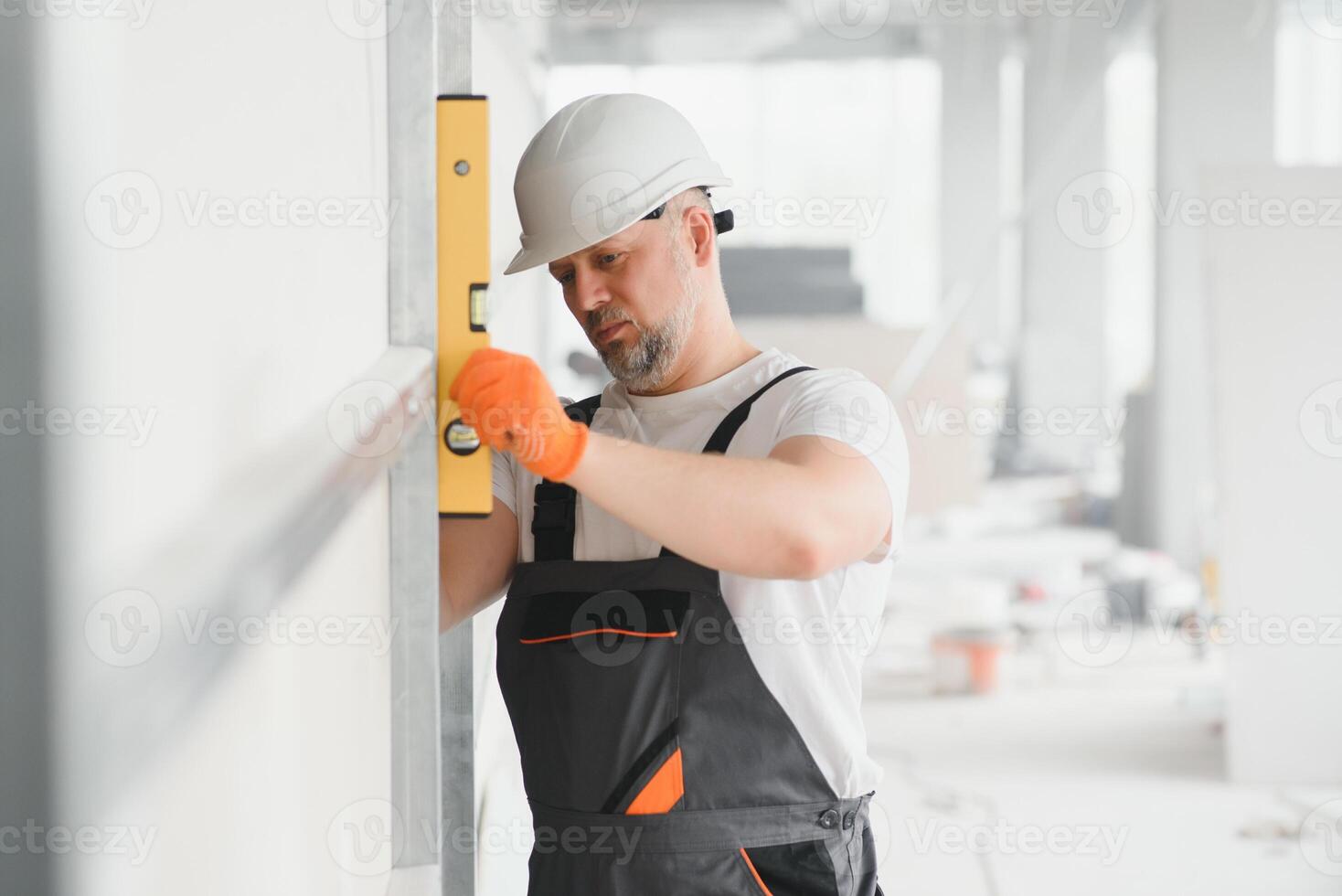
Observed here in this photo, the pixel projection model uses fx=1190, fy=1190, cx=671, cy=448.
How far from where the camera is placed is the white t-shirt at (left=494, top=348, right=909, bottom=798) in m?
1.22

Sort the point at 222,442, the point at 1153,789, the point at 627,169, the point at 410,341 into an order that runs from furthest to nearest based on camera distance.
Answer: the point at 1153,789 < the point at 627,169 < the point at 410,341 < the point at 222,442

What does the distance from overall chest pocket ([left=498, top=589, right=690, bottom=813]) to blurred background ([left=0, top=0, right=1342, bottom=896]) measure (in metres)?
0.11

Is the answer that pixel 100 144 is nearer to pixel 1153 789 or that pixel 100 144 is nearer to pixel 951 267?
pixel 1153 789

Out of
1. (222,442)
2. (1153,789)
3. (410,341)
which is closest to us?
(222,442)

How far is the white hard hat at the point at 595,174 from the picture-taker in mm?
1238

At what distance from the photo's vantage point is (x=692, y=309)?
1378mm

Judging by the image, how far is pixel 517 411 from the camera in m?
0.93

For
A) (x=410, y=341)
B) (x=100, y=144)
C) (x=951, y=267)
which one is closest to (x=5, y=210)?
(x=100, y=144)

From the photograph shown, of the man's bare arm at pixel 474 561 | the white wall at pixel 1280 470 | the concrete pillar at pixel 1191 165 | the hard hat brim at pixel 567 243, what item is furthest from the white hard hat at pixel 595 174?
the concrete pillar at pixel 1191 165

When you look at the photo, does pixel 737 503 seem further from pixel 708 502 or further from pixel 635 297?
pixel 635 297

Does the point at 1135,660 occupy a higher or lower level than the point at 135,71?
lower

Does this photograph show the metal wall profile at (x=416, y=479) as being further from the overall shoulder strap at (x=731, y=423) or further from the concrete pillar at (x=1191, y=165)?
the concrete pillar at (x=1191, y=165)

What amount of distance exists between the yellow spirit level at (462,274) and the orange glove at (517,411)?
0.6 inches

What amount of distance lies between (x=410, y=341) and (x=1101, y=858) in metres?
3.01
